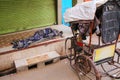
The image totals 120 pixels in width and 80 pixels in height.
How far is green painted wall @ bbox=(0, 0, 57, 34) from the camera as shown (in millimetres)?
5204

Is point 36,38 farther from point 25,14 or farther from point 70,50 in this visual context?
point 25,14

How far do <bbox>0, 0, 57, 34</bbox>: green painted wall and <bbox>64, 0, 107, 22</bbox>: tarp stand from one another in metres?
2.66

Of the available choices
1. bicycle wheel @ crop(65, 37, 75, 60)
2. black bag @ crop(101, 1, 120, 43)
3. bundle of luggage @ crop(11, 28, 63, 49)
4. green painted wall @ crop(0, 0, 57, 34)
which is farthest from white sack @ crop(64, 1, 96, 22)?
green painted wall @ crop(0, 0, 57, 34)

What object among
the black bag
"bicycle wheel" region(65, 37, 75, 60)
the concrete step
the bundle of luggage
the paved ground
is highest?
the black bag

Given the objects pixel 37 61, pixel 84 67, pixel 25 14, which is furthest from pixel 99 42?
pixel 25 14

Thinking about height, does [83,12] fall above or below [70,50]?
above

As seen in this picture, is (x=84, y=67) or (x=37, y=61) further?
(x=37, y=61)

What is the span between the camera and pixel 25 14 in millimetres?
5559

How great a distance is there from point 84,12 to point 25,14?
306 centimetres

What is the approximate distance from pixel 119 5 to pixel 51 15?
3.38 metres

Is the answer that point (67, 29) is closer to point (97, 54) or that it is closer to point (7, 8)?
point (7, 8)

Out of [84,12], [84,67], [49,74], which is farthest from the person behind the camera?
[49,74]

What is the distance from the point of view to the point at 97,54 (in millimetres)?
3188

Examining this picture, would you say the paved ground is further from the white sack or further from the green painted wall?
the green painted wall
